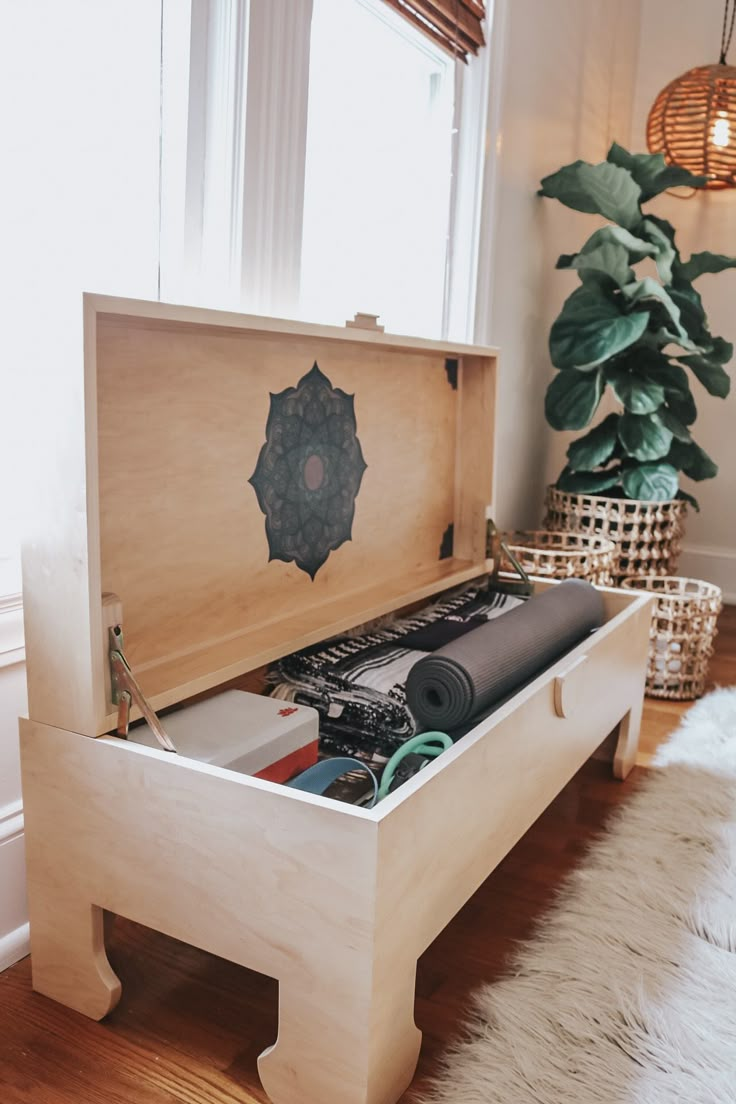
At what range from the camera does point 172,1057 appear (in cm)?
108

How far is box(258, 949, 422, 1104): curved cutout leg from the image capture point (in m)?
0.91

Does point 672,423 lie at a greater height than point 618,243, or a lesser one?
lesser

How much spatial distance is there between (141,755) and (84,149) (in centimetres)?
75

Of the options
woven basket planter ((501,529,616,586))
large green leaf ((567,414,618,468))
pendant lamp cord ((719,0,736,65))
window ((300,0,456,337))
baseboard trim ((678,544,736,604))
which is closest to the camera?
window ((300,0,456,337))

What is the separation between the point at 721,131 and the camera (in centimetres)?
288

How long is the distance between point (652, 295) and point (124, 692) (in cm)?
197

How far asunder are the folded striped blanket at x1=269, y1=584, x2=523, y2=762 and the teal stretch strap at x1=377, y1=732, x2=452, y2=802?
0.08m

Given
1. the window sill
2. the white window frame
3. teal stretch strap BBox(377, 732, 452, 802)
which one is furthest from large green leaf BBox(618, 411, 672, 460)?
the window sill

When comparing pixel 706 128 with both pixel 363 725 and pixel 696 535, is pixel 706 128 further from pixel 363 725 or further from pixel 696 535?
pixel 363 725

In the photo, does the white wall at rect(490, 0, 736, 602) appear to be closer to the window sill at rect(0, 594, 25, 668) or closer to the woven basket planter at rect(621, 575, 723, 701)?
the woven basket planter at rect(621, 575, 723, 701)

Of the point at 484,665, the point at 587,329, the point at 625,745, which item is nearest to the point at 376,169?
the point at 587,329

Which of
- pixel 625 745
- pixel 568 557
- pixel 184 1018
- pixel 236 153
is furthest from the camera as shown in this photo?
pixel 568 557

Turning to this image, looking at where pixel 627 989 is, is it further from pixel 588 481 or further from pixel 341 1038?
pixel 588 481

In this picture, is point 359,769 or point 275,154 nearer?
point 359,769
